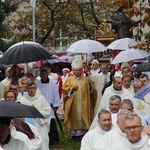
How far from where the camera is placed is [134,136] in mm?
6754

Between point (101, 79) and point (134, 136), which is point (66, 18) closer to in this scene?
point (101, 79)

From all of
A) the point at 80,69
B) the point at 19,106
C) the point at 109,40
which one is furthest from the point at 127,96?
the point at 109,40

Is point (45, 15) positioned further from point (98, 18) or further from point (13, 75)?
point (13, 75)

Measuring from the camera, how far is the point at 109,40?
21.0m

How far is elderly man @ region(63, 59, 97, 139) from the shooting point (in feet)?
47.4

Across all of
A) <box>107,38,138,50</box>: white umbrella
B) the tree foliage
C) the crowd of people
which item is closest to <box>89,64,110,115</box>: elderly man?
the crowd of people

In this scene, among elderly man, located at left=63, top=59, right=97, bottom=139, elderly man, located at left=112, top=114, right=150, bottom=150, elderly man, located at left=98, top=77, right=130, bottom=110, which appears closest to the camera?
elderly man, located at left=112, top=114, right=150, bottom=150

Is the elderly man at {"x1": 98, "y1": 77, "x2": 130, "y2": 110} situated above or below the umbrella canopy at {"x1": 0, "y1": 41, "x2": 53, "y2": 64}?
below

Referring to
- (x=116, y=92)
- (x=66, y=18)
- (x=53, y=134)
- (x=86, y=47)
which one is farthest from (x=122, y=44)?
(x=66, y=18)

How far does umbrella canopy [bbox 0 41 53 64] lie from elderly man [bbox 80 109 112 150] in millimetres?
3895

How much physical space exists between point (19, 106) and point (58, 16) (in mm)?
27392

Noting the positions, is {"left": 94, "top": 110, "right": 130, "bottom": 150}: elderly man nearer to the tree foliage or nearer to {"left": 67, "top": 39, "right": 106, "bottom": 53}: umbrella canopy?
{"left": 67, "top": 39, "right": 106, "bottom": 53}: umbrella canopy

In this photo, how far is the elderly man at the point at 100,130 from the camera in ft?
27.9

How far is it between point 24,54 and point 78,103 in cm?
260
